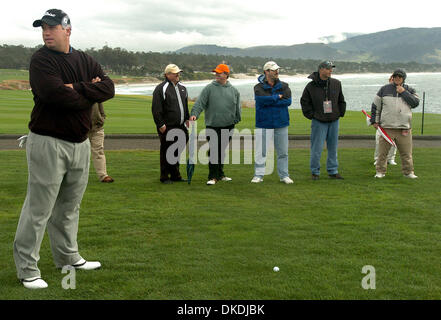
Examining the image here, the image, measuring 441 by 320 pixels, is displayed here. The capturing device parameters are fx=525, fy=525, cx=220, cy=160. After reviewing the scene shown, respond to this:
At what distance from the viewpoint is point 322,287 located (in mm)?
4527

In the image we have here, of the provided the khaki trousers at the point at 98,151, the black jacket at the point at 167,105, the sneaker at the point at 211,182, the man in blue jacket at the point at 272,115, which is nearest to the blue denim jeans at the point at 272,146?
the man in blue jacket at the point at 272,115

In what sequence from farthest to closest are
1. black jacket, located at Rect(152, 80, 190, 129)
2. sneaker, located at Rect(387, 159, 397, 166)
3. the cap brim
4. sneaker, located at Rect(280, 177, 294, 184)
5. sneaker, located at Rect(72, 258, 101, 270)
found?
sneaker, located at Rect(387, 159, 397, 166)
sneaker, located at Rect(280, 177, 294, 184)
black jacket, located at Rect(152, 80, 190, 129)
sneaker, located at Rect(72, 258, 101, 270)
the cap brim

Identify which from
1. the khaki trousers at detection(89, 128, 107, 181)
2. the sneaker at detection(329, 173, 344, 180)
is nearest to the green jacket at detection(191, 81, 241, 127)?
the khaki trousers at detection(89, 128, 107, 181)

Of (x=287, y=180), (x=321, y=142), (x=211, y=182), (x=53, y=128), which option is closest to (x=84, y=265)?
(x=53, y=128)

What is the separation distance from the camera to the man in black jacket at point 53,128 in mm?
4344

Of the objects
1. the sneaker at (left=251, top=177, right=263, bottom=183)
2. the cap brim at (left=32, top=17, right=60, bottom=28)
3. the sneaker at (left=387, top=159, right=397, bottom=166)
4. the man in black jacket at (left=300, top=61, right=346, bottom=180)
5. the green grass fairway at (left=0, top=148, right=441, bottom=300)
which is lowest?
the sneaker at (left=387, top=159, right=397, bottom=166)

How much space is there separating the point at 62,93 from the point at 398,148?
7.44 m

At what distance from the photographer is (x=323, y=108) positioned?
994 cm

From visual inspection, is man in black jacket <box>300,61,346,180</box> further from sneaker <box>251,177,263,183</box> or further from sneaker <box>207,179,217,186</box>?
sneaker <box>207,179,217,186</box>

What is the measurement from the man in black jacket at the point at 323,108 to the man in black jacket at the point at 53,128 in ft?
19.4

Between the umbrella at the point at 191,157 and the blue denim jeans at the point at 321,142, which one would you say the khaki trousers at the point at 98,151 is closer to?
the umbrella at the point at 191,157

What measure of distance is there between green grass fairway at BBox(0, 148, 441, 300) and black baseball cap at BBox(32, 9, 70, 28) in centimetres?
224

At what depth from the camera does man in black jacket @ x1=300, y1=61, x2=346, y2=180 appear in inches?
391

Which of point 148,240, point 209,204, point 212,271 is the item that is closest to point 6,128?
point 209,204
